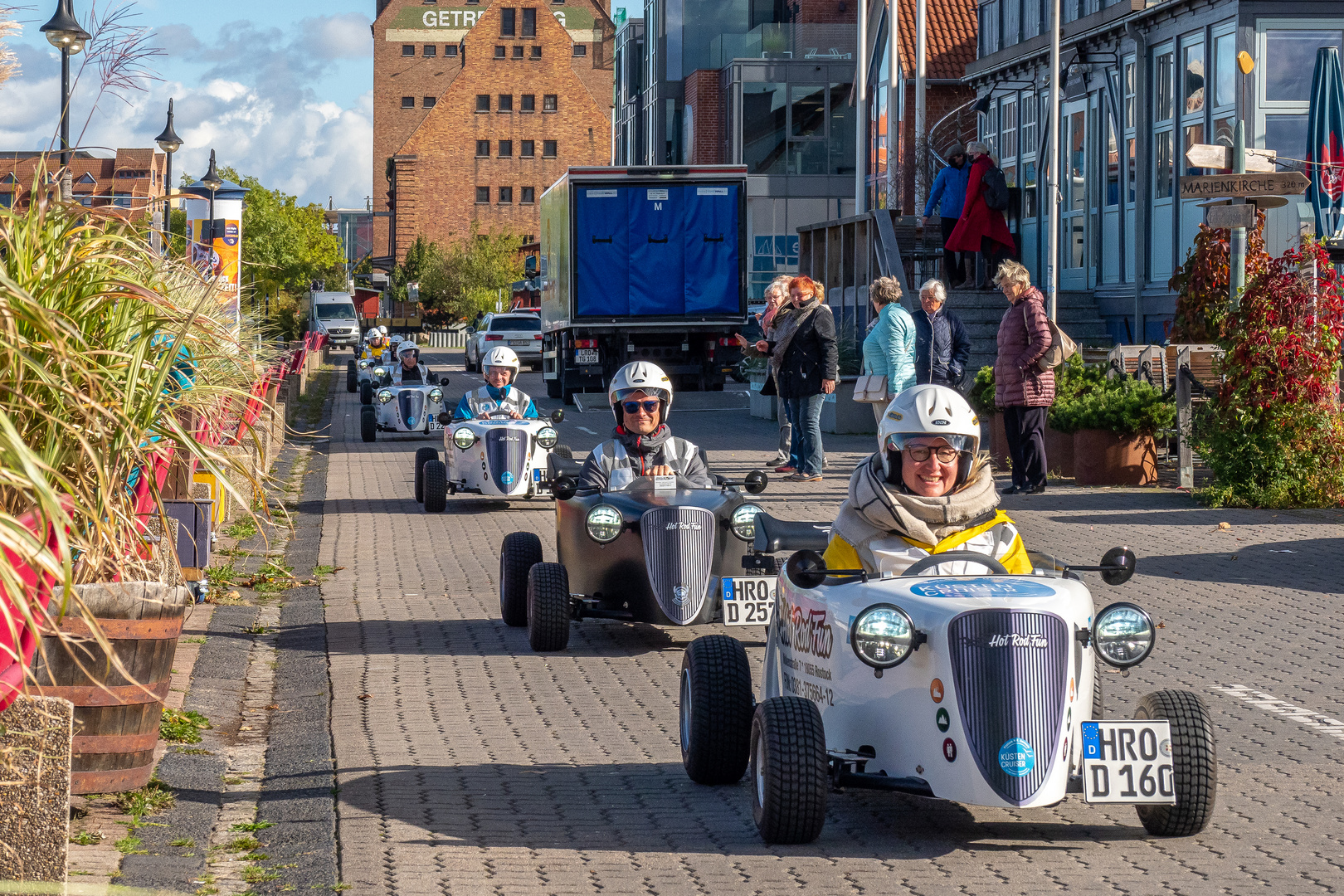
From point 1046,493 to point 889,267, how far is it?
10831mm

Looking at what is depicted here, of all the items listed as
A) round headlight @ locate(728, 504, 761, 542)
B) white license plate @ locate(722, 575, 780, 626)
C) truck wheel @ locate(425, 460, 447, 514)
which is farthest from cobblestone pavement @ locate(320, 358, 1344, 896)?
truck wheel @ locate(425, 460, 447, 514)

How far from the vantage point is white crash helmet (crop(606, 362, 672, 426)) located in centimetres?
1005

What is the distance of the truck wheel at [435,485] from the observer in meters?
16.0

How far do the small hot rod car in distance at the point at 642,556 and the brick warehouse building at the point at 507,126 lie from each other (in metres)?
94.9

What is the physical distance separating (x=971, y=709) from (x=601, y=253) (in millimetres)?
24979

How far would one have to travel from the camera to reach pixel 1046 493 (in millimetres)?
16156

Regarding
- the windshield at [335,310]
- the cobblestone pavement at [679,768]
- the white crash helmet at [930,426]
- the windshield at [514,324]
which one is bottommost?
the cobblestone pavement at [679,768]

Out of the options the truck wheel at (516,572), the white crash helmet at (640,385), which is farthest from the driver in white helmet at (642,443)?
the truck wheel at (516,572)

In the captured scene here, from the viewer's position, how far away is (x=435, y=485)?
16.0m

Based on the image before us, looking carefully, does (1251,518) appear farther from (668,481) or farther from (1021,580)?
(1021,580)

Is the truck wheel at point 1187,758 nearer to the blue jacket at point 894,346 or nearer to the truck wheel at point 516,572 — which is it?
the truck wheel at point 516,572

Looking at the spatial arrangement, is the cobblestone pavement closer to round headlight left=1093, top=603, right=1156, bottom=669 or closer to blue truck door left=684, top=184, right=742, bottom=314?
round headlight left=1093, top=603, right=1156, bottom=669

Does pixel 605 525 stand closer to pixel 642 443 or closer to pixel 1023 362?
pixel 642 443

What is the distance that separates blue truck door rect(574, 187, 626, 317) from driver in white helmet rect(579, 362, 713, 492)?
1945 centimetres
